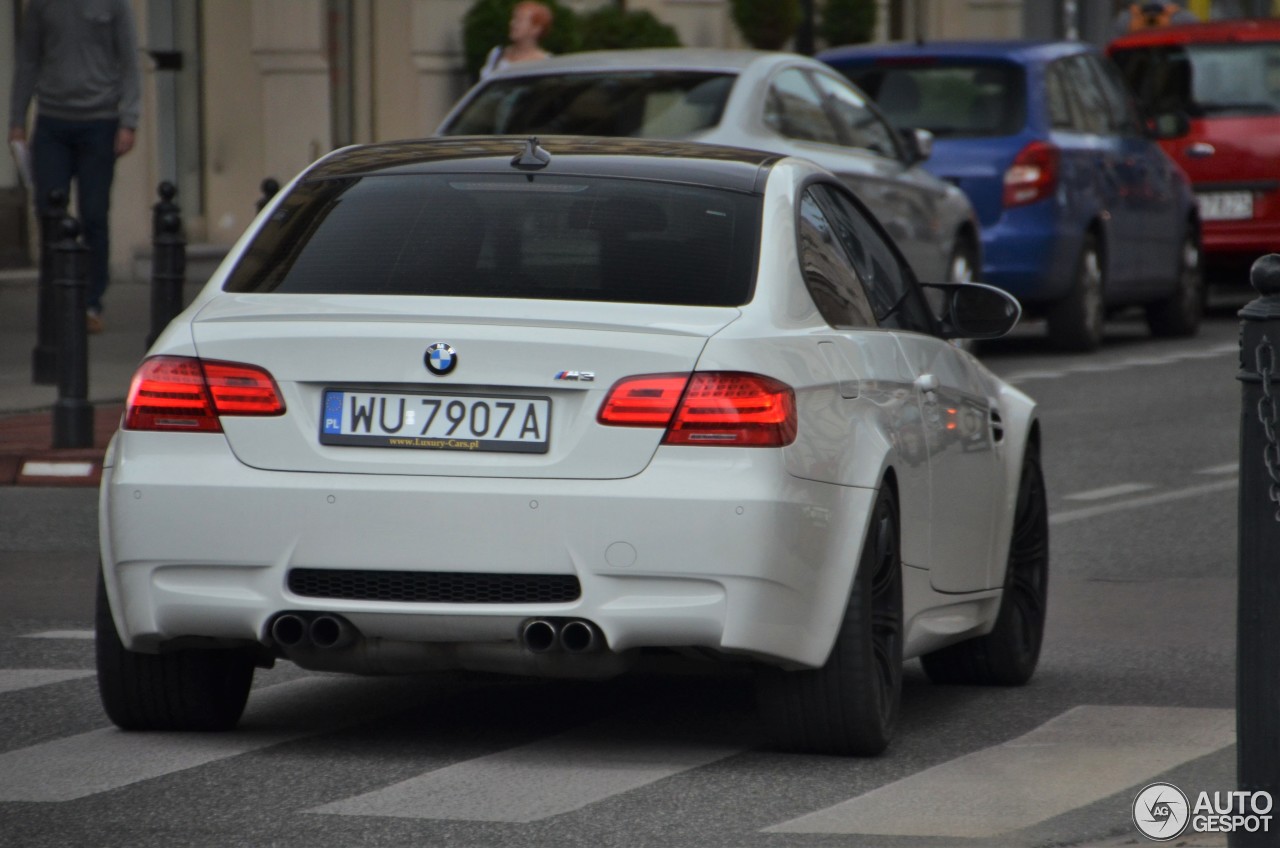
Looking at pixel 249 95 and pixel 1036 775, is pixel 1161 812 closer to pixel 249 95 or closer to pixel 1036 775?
pixel 1036 775

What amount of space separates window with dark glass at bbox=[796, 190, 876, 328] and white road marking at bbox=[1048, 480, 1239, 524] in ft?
13.6

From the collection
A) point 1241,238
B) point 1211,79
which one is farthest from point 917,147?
point 1211,79

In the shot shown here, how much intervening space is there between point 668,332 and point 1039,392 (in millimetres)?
9999

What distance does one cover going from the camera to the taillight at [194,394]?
5.89m

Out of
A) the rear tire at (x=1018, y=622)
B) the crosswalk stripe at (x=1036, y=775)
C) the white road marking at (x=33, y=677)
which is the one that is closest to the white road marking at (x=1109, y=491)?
the rear tire at (x=1018, y=622)

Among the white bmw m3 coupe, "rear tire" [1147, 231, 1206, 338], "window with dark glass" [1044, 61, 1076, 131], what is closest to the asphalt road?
the white bmw m3 coupe

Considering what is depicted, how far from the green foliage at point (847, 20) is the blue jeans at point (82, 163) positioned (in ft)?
69.1

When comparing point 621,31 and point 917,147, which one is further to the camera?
point 621,31

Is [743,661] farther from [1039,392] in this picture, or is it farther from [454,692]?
[1039,392]

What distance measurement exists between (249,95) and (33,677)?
1642 centimetres

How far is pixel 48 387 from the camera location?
1405 centimetres

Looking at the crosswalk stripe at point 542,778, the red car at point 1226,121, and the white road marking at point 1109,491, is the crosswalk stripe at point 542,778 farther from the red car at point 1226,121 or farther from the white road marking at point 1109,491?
the red car at point 1226,121

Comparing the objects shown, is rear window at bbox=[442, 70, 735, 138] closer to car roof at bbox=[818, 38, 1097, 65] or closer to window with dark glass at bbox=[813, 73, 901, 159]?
window with dark glass at bbox=[813, 73, 901, 159]

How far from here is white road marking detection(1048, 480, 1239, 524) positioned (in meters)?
11.0
